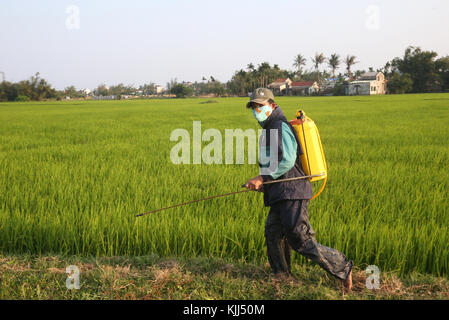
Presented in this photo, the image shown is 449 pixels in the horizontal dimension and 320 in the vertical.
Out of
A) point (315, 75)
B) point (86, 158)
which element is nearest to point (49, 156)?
point (86, 158)

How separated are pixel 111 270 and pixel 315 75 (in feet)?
278

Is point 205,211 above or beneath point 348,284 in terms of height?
above

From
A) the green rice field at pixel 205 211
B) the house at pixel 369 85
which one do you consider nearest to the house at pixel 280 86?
the house at pixel 369 85

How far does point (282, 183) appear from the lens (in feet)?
6.42

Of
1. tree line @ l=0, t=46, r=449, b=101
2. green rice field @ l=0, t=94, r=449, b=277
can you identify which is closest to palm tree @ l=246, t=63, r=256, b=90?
tree line @ l=0, t=46, r=449, b=101

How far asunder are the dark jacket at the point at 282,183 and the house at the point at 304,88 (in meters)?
65.3

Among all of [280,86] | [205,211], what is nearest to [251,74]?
[280,86]

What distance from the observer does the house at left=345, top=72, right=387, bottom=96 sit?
2174 inches

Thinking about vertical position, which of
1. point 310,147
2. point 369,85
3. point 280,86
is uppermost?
point 280,86

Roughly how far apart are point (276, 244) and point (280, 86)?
6558 cm

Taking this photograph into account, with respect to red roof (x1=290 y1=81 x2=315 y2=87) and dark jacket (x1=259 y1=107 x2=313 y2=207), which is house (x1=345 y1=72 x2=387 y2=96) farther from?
dark jacket (x1=259 y1=107 x2=313 y2=207)

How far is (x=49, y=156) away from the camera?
6.29m

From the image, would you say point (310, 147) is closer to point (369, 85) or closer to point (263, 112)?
point (263, 112)

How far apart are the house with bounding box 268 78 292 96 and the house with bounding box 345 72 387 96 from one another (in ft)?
40.5
